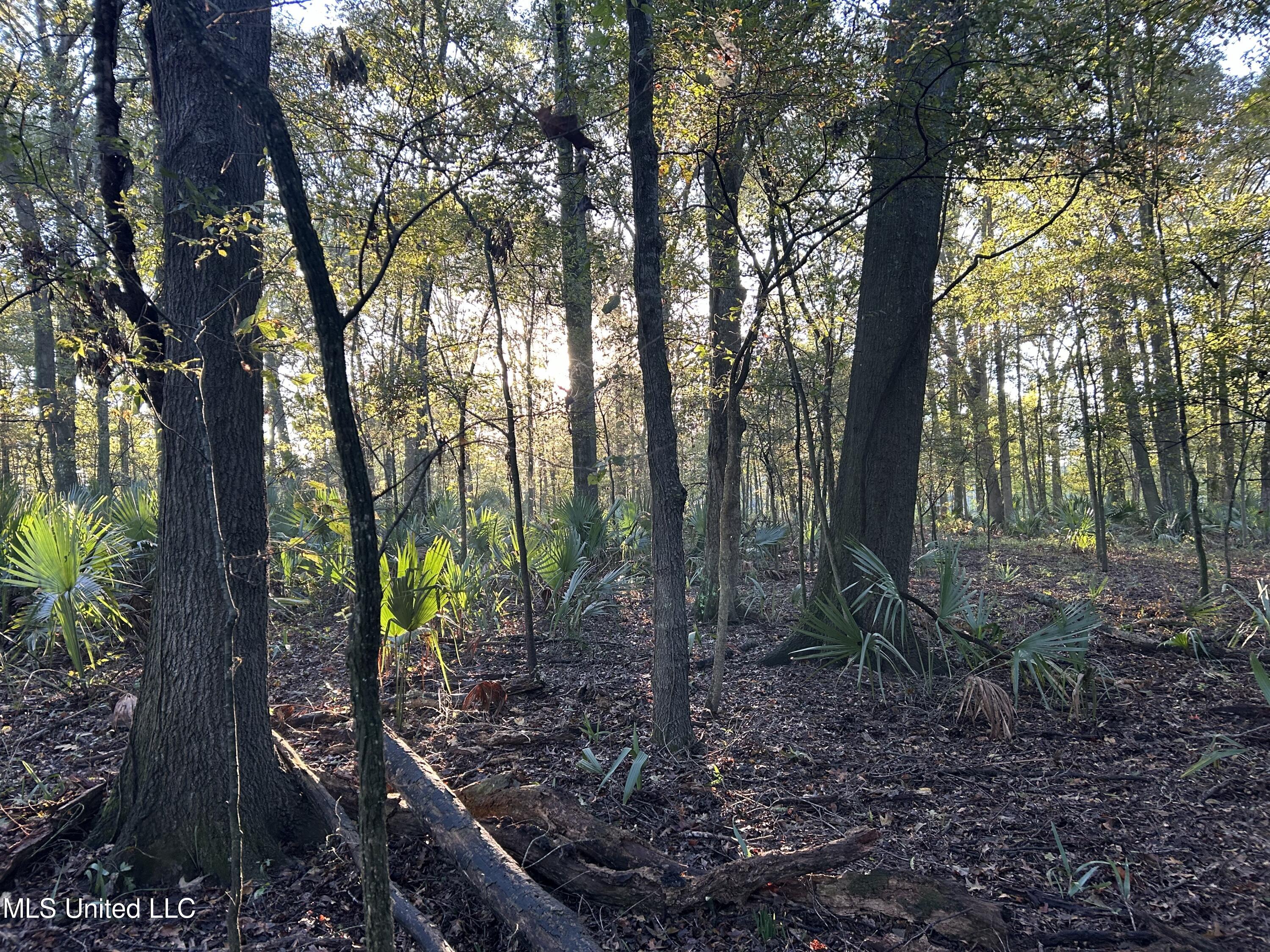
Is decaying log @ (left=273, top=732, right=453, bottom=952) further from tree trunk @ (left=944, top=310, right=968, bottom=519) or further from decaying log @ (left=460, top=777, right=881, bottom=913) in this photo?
tree trunk @ (left=944, top=310, right=968, bottom=519)

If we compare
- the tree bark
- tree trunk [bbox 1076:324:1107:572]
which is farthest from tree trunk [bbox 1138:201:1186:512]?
the tree bark

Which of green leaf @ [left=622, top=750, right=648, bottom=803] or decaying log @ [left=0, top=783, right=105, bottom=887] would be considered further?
green leaf @ [left=622, top=750, right=648, bottom=803]

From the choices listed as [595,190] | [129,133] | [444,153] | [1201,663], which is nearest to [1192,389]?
[1201,663]

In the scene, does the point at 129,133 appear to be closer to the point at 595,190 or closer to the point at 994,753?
the point at 595,190

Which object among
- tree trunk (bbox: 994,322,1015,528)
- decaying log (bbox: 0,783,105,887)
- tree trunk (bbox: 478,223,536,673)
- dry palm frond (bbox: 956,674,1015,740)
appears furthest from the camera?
tree trunk (bbox: 994,322,1015,528)

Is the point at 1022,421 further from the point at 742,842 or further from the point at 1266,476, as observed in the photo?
the point at 742,842

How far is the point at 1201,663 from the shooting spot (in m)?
5.56

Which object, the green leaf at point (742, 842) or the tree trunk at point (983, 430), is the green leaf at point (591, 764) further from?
the tree trunk at point (983, 430)

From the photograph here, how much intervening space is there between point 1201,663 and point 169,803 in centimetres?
754

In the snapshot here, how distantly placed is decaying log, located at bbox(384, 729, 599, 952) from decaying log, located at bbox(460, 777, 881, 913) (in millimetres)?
172

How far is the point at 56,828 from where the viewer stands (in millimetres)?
2906

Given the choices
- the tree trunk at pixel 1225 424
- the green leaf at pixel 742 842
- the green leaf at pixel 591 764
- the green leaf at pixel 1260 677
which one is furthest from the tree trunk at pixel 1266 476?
the green leaf at pixel 591 764

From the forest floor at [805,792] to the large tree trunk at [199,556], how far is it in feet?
0.82

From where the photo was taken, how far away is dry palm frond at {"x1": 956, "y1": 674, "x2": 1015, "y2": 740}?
4.43m
